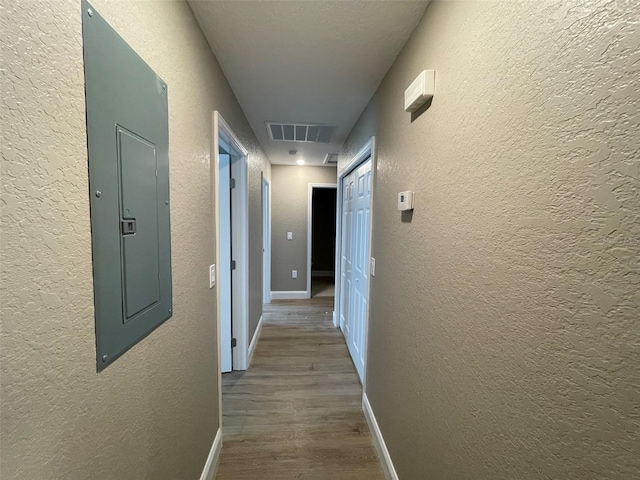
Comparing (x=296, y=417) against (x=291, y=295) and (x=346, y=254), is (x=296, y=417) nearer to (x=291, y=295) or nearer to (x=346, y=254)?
(x=346, y=254)

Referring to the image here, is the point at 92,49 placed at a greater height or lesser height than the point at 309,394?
greater

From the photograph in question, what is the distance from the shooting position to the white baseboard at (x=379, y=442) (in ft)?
4.60

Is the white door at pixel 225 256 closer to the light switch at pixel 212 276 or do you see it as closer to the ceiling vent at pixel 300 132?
the ceiling vent at pixel 300 132

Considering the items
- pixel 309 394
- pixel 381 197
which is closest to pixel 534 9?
pixel 381 197

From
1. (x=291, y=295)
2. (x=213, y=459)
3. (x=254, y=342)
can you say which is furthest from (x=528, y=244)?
(x=291, y=295)

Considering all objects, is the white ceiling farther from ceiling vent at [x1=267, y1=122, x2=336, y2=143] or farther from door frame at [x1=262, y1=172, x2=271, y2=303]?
door frame at [x1=262, y1=172, x2=271, y2=303]

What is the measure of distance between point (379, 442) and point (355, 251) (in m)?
1.51

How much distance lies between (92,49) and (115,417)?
0.91 metres

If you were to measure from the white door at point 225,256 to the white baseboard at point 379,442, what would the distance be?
1278mm

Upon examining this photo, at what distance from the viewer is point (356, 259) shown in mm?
2553

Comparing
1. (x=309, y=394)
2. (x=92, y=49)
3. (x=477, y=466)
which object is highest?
(x=92, y=49)

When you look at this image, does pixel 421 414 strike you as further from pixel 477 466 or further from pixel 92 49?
pixel 92 49

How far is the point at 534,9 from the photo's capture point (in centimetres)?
60

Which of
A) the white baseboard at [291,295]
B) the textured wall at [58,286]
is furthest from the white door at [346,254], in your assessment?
the textured wall at [58,286]
